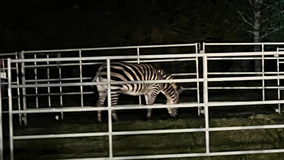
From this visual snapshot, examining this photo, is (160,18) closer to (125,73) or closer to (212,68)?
(212,68)

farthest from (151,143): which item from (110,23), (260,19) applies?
(110,23)

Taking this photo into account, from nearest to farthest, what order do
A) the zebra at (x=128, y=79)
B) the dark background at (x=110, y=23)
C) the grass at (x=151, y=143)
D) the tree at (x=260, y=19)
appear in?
the grass at (x=151, y=143) → the zebra at (x=128, y=79) → the tree at (x=260, y=19) → the dark background at (x=110, y=23)

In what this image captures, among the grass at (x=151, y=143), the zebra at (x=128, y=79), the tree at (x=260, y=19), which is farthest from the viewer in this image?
the tree at (x=260, y=19)

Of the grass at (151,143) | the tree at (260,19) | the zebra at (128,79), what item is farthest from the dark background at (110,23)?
the grass at (151,143)

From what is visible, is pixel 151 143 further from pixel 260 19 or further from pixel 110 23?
pixel 110 23

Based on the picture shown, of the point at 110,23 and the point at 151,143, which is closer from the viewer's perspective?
the point at 151,143

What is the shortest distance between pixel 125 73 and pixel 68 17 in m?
12.9

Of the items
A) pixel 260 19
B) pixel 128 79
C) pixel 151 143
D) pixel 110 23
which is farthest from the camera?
pixel 110 23

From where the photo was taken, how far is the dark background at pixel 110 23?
75.0 ft

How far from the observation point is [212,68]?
915 inches

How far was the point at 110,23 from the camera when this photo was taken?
2378 centimetres

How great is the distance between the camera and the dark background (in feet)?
75.0

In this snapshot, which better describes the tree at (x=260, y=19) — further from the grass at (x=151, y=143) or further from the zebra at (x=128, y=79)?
the grass at (x=151, y=143)

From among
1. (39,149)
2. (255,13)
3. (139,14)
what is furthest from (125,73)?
(139,14)
